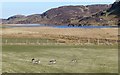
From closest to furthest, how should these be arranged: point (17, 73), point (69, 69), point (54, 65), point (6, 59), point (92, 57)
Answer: point (17, 73)
point (69, 69)
point (54, 65)
point (6, 59)
point (92, 57)

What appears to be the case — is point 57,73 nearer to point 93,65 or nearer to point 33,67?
point 33,67

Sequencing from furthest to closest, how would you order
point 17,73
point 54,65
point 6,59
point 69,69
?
point 6,59
point 54,65
point 69,69
point 17,73

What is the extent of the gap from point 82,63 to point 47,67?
5.10 meters

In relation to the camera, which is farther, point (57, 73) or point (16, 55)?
point (16, 55)

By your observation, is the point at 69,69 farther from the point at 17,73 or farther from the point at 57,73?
the point at 17,73

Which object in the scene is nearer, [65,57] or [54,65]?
[54,65]

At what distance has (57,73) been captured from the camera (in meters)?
32.3

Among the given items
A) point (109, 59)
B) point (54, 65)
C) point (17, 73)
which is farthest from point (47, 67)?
point (109, 59)

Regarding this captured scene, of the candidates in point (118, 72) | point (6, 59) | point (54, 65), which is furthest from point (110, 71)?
point (6, 59)

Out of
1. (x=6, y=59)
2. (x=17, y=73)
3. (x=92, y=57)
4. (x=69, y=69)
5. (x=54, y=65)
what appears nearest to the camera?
(x=17, y=73)

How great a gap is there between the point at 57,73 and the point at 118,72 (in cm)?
622

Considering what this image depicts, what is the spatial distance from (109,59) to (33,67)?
1163 cm

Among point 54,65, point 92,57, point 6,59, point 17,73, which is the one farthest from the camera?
point 92,57

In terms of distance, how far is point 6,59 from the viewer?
4150 centimetres
